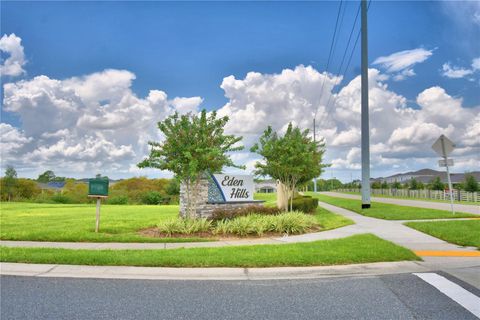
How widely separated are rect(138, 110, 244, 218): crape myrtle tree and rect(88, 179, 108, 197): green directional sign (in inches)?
70.3

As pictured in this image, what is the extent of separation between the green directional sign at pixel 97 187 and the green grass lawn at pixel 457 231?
10808 mm

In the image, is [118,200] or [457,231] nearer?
[457,231]

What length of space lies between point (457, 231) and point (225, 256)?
888 centimetres

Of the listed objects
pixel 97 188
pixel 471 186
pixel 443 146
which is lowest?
pixel 97 188

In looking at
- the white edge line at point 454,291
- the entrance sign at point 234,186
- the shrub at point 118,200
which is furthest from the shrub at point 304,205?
the shrub at point 118,200

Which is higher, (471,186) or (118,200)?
(471,186)

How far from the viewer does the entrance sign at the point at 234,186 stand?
16859mm

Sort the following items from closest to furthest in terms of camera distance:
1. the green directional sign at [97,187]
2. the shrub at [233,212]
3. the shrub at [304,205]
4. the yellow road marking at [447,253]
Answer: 1. the yellow road marking at [447,253]
2. the green directional sign at [97,187]
3. the shrub at [233,212]
4. the shrub at [304,205]

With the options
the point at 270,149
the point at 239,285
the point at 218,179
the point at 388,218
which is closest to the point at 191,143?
the point at 218,179

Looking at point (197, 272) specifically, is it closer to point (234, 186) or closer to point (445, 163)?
point (234, 186)

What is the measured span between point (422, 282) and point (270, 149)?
12.5 metres

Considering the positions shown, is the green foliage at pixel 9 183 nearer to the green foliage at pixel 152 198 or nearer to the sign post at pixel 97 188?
the green foliage at pixel 152 198

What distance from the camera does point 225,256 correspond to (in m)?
8.20

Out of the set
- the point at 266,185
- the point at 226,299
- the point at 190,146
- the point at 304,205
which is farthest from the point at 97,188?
the point at 266,185
